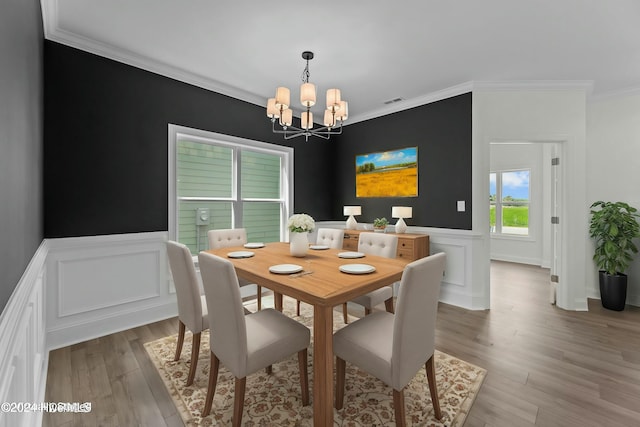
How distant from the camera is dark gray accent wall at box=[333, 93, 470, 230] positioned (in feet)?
11.8

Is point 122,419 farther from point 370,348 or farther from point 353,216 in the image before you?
point 353,216

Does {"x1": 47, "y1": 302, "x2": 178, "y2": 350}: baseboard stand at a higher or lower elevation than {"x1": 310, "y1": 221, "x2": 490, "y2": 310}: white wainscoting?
lower

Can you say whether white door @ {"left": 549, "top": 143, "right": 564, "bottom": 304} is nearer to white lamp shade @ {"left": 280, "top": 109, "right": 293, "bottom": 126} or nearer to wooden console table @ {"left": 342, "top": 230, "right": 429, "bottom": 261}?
wooden console table @ {"left": 342, "top": 230, "right": 429, "bottom": 261}

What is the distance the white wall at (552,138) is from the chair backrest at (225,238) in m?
2.89

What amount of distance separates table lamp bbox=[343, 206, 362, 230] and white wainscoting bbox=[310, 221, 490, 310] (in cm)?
116

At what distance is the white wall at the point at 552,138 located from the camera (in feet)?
11.3

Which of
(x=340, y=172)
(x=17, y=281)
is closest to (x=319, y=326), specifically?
(x=17, y=281)

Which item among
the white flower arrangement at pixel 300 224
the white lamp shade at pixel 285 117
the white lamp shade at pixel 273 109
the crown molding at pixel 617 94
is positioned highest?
the crown molding at pixel 617 94

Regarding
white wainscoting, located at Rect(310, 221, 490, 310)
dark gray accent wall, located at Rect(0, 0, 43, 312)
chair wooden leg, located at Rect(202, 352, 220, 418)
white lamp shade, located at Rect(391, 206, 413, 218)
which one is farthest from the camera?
white lamp shade, located at Rect(391, 206, 413, 218)

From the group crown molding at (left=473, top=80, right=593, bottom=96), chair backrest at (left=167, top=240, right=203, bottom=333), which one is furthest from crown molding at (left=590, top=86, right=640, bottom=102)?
chair backrest at (left=167, top=240, right=203, bottom=333)

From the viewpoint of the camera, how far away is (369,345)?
155 centimetres

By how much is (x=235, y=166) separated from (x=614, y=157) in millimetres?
5037

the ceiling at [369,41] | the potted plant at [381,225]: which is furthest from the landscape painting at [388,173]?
the ceiling at [369,41]

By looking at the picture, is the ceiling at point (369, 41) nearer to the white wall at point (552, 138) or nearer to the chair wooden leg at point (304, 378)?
the white wall at point (552, 138)
